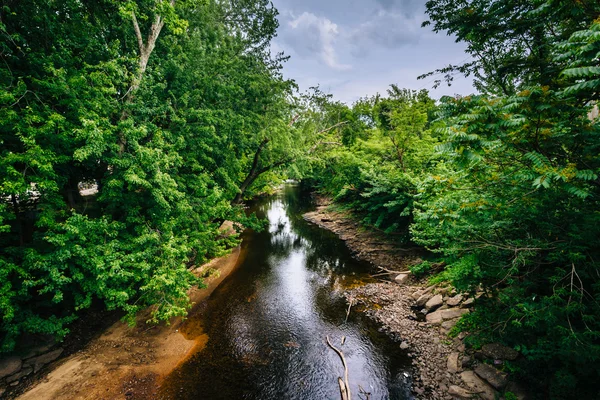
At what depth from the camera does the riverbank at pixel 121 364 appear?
6.91m

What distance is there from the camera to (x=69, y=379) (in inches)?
283

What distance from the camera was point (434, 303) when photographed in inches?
396

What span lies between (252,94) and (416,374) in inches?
607

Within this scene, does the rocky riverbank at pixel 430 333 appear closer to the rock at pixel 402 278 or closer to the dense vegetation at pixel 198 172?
the rock at pixel 402 278

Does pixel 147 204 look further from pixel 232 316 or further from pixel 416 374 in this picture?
pixel 416 374

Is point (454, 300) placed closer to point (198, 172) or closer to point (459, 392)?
point (459, 392)

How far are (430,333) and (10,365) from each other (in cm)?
1405

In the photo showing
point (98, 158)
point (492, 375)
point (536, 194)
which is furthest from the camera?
point (98, 158)

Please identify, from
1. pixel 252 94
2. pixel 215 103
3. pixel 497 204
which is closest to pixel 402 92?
pixel 252 94

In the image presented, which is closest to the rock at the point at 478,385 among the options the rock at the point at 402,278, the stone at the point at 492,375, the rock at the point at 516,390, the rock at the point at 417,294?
the stone at the point at 492,375

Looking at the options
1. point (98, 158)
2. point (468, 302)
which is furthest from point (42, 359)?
point (468, 302)

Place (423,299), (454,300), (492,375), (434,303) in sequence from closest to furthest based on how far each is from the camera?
(492,375)
(454,300)
(434,303)
(423,299)

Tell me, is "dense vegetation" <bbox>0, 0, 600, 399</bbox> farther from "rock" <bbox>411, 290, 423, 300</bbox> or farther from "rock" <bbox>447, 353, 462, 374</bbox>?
"rock" <bbox>411, 290, 423, 300</bbox>

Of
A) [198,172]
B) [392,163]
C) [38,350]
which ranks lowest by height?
[38,350]
